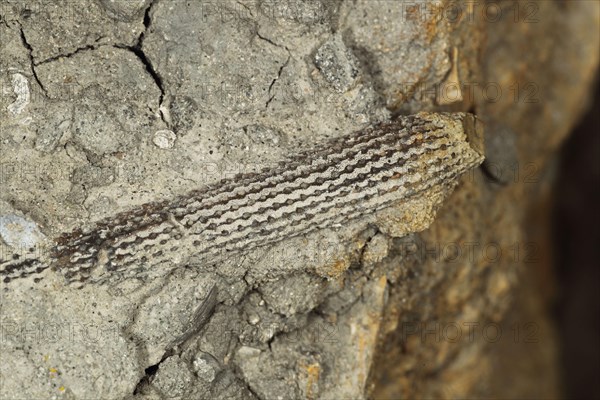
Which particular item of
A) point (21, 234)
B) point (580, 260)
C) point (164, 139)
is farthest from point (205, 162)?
→ point (580, 260)

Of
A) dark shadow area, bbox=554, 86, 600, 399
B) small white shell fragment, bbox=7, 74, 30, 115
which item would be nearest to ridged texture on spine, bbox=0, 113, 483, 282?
small white shell fragment, bbox=7, 74, 30, 115

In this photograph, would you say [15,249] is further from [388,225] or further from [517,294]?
[517,294]

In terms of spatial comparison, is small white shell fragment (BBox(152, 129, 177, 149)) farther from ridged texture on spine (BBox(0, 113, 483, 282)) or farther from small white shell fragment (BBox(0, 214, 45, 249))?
small white shell fragment (BBox(0, 214, 45, 249))

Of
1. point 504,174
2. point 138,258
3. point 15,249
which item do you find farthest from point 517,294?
point 15,249

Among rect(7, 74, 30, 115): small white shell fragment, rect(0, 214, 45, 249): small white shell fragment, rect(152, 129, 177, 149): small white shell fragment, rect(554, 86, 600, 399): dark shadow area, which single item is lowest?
Result: rect(554, 86, 600, 399): dark shadow area

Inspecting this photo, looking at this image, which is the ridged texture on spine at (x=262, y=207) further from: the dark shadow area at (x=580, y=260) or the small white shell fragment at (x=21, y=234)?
the dark shadow area at (x=580, y=260)

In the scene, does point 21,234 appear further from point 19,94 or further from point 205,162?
point 205,162
